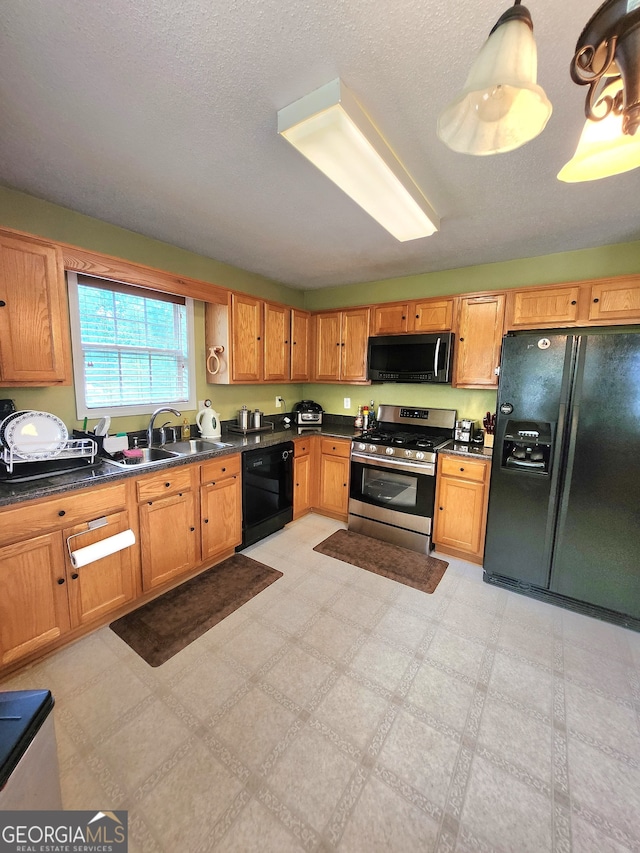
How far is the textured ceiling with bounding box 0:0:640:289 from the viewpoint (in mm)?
1005

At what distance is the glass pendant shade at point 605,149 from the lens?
28.5 inches

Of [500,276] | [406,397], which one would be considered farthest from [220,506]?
[500,276]

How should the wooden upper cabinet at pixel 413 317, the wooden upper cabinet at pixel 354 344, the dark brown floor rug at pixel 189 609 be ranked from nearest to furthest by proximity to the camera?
the dark brown floor rug at pixel 189 609
the wooden upper cabinet at pixel 413 317
the wooden upper cabinet at pixel 354 344

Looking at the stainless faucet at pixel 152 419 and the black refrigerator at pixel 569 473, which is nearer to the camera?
the black refrigerator at pixel 569 473

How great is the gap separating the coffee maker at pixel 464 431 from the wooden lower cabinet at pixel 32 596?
313 cm

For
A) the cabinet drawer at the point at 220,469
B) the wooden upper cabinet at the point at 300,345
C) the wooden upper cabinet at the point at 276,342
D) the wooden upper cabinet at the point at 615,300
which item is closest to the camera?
the wooden upper cabinet at the point at 615,300

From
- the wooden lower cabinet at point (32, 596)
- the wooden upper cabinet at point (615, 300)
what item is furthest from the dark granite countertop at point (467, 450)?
the wooden lower cabinet at point (32, 596)

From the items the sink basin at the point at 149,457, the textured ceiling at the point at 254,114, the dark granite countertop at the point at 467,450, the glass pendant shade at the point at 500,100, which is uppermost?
the textured ceiling at the point at 254,114

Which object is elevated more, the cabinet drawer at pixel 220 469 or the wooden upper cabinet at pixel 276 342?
the wooden upper cabinet at pixel 276 342

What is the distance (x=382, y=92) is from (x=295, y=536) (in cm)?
313

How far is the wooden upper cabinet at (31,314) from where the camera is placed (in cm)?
180

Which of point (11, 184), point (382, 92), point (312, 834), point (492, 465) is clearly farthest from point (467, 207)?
point (312, 834)

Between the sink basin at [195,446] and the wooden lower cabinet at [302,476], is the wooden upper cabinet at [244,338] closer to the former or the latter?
the sink basin at [195,446]

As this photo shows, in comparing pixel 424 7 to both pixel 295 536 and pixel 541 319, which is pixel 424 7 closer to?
pixel 541 319
